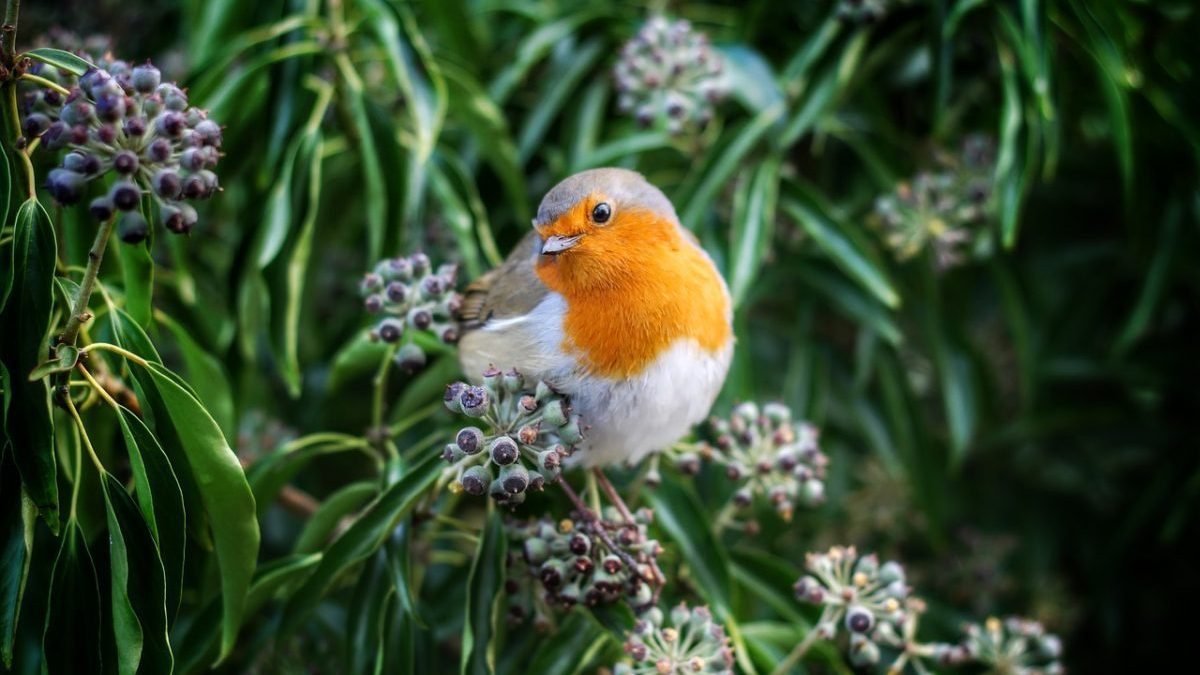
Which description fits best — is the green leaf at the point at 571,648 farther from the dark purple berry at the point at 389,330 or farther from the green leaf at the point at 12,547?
the green leaf at the point at 12,547

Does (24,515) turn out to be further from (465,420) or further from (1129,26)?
(1129,26)

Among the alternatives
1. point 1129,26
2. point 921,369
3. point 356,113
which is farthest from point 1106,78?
point 356,113

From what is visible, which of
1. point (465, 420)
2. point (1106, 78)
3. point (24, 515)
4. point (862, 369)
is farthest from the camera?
point (862, 369)

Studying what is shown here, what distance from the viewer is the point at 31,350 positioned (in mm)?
1507

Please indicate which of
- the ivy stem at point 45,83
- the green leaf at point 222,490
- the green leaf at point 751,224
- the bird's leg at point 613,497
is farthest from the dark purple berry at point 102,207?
the green leaf at point 751,224

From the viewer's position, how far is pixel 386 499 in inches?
74.5

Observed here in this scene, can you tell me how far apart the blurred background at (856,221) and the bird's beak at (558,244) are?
51cm

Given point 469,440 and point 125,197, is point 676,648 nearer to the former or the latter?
point 469,440

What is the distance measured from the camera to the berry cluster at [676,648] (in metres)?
1.70

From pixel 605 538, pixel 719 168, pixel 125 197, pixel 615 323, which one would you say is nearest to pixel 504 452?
pixel 605 538

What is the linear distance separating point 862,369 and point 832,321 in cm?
57

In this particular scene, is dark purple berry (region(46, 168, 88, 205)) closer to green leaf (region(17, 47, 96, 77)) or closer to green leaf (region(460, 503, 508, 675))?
green leaf (region(17, 47, 96, 77))

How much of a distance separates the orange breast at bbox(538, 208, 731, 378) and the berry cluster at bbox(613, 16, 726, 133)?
552 mm

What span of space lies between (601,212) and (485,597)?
743 mm
